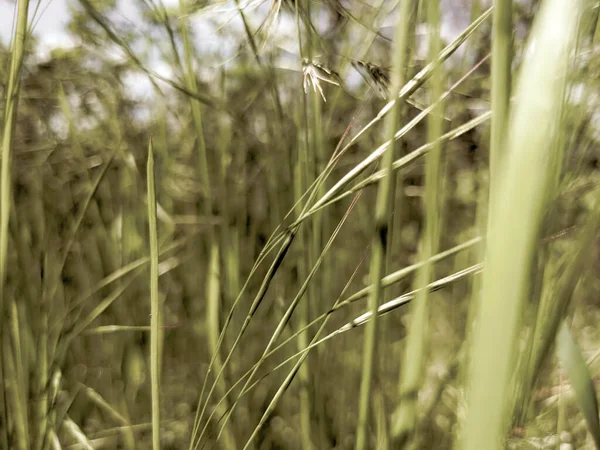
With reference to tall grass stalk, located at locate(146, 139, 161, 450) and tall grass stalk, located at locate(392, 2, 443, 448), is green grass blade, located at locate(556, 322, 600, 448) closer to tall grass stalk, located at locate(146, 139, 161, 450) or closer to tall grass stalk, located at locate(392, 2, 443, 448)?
tall grass stalk, located at locate(392, 2, 443, 448)

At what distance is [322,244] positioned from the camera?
400mm

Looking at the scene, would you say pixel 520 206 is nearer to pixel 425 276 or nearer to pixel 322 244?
Result: pixel 425 276

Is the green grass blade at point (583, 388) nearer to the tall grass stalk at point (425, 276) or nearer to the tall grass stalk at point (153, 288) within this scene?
the tall grass stalk at point (425, 276)

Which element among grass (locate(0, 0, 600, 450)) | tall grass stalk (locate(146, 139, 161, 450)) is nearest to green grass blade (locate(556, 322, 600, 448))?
grass (locate(0, 0, 600, 450))

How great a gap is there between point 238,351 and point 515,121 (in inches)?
20.5

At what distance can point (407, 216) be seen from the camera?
1.13 meters

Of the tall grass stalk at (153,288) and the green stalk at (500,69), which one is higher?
the green stalk at (500,69)

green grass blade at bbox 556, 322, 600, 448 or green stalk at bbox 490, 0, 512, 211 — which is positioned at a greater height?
green stalk at bbox 490, 0, 512, 211

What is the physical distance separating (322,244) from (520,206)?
287 mm

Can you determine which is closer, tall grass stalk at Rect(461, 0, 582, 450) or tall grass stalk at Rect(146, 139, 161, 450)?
tall grass stalk at Rect(461, 0, 582, 450)

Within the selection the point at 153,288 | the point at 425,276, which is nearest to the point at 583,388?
the point at 425,276

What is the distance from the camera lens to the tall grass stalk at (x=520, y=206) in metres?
0.11

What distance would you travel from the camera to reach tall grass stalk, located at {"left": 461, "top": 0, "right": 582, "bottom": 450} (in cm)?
11

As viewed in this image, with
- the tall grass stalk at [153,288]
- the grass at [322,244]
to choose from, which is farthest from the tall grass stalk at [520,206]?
the tall grass stalk at [153,288]
